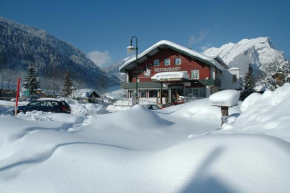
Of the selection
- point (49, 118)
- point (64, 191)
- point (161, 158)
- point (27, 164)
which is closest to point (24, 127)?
point (27, 164)

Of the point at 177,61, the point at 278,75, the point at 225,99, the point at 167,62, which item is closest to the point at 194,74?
the point at 177,61

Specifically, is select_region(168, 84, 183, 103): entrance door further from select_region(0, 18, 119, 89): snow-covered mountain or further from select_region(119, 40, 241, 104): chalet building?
select_region(0, 18, 119, 89): snow-covered mountain

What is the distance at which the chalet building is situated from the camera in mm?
28891

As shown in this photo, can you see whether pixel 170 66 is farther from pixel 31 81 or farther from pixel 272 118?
pixel 31 81

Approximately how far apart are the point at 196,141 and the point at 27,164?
9.19ft

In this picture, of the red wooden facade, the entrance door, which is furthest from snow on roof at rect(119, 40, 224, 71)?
the entrance door

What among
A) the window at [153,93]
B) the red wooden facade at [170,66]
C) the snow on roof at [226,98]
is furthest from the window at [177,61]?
the snow on roof at [226,98]

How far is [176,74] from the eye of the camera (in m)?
28.2

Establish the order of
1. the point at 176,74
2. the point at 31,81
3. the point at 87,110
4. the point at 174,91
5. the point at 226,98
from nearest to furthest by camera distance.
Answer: the point at 226,98, the point at 87,110, the point at 176,74, the point at 174,91, the point at 31,81

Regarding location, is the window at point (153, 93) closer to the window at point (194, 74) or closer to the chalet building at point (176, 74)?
the chalet building at point (176, 74)

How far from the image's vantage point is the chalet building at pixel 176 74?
2889cm

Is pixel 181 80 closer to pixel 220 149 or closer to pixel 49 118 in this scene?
pixel 49 118

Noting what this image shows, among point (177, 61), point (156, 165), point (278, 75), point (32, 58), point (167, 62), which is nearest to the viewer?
point (156, 165)

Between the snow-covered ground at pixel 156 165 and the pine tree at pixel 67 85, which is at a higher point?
the pine tree at pixel 67 85
